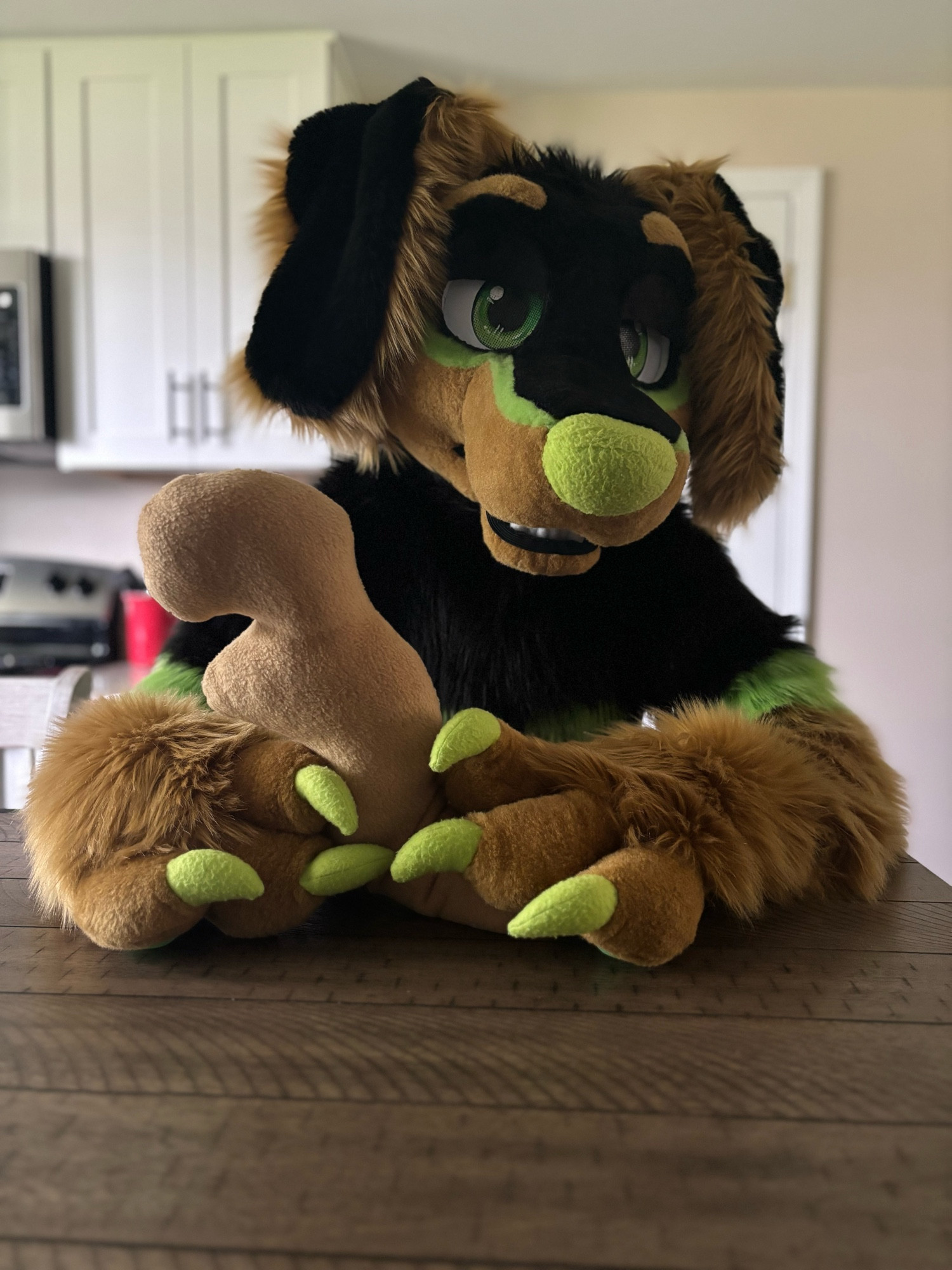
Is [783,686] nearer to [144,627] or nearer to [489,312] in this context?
[489,312]

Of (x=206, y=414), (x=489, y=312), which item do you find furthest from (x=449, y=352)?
(x=206, y=414)

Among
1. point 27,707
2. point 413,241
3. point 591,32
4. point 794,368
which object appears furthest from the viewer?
point 794,368

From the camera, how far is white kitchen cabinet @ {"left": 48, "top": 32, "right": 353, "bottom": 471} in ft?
6.61

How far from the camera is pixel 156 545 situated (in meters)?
0.44

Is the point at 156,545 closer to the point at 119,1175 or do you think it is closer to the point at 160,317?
the point at 119,1175

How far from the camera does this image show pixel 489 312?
0.60m

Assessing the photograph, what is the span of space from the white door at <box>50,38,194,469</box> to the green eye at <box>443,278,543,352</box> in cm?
166

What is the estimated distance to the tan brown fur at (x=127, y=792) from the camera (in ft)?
1.65

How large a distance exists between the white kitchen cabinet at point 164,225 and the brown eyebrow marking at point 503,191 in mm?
1480

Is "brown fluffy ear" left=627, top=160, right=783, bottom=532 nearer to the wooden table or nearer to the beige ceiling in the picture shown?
the wooden table

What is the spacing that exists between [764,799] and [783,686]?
5.4 inches

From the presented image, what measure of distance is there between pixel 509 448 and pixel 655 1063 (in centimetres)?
34

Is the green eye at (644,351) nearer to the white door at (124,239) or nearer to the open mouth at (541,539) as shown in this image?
the open mouth at (541,539)

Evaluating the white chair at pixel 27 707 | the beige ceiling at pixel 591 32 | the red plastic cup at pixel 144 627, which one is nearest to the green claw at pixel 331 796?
the white chair at pixel 27 707
